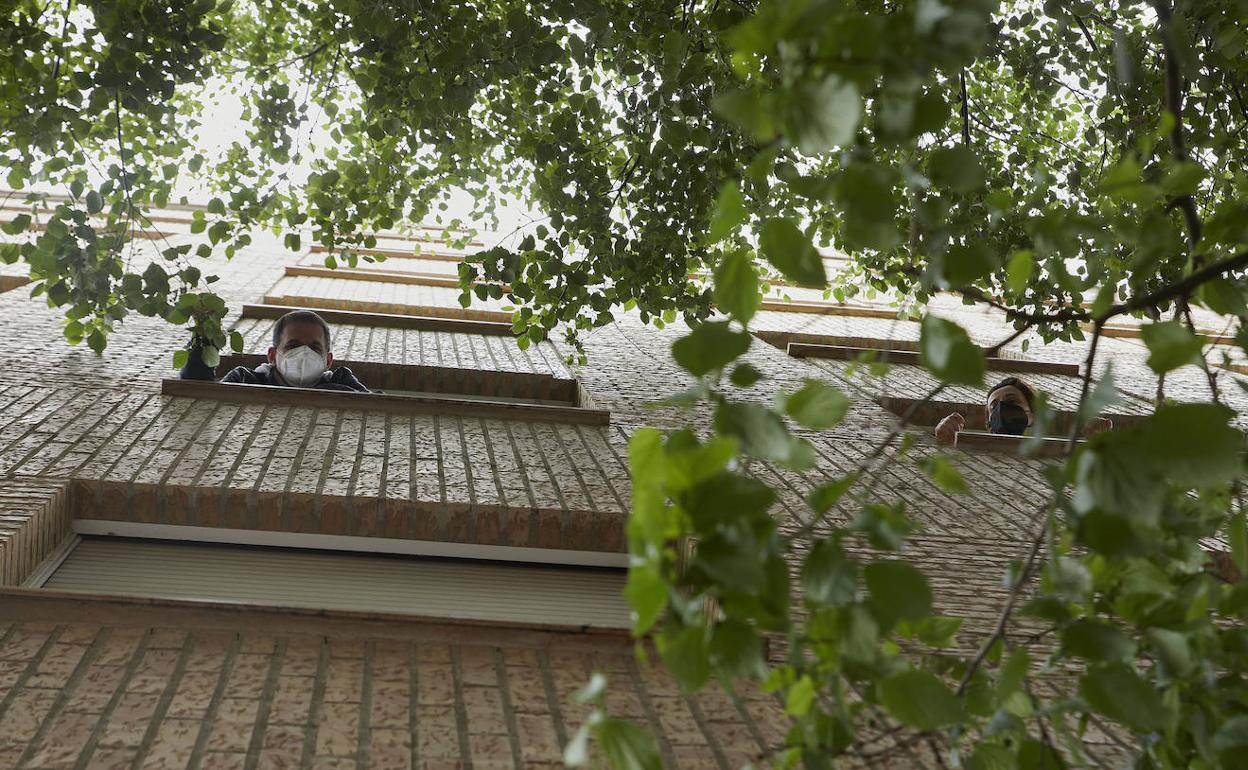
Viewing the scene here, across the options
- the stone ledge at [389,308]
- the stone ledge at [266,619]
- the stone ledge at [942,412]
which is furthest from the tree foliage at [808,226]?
the stone ledge at [389,308]

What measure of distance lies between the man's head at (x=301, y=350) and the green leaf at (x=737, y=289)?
206 inches

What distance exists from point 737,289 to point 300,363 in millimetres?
5294

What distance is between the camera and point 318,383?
5.79 metres

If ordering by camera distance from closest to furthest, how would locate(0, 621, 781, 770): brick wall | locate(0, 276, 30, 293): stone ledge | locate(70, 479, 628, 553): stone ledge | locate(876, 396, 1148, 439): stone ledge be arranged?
locate(0, 621, 781, 770): brick wall < locate(70, 479, 628, 553): stone ledge < locate(876, 396, 1148, 439): stone ledge < locate(0, 276, 30, 293): stone ledge

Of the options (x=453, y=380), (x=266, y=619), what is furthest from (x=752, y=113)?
(x=453, y=380)

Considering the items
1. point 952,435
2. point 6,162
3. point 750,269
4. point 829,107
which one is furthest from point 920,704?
point 952,435

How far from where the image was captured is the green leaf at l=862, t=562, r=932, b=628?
3.03ft

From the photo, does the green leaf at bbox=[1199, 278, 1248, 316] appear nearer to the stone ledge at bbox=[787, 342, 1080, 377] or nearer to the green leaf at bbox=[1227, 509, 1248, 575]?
the green leaf at bbox=[1227, 509, 1248, 575]

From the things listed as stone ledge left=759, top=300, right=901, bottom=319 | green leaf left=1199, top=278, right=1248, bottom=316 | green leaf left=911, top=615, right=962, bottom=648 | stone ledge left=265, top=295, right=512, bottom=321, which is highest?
green leaf left=1199, top=278, right=1248, bottom=316

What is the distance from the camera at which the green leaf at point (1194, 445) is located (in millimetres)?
873

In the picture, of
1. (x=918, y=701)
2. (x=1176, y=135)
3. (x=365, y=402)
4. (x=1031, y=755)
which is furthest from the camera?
(x=365, y=402)

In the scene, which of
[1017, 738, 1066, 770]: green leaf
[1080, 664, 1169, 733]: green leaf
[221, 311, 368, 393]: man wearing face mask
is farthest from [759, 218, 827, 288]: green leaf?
[221, 311, 368, 393]: man wearing face mask

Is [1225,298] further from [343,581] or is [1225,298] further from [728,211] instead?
[343,581]

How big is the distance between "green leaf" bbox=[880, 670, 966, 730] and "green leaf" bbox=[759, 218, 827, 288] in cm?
39
